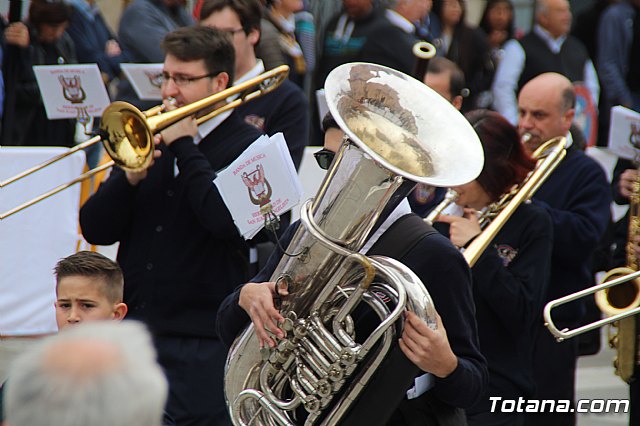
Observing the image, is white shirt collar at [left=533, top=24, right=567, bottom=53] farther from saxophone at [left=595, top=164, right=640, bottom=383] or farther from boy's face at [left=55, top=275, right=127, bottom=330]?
boy's face at [left=55, top=275, right=127, bottom=330]

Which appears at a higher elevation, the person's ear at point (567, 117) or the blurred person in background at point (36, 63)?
the person's ear at point (567, 117)

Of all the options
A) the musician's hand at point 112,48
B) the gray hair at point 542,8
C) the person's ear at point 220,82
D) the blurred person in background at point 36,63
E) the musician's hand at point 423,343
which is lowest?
the musician's hand at point 112,48

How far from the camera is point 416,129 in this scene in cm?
317

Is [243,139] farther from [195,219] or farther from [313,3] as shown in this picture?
[313,3]

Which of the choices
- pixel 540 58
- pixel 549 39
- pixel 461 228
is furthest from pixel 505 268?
pixel 549 39

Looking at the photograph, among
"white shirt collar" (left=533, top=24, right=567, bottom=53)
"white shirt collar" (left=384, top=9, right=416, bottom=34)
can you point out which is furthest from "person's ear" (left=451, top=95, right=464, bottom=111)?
"white shirt collar" (left=533, top=24, right=567, bottom=53)

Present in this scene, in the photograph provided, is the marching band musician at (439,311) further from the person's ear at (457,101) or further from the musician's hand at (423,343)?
the person's ear at (457,101)

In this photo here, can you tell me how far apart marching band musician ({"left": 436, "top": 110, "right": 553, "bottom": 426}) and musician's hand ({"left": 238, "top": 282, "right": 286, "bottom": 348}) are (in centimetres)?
132

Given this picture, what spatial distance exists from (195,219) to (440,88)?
2.36 m

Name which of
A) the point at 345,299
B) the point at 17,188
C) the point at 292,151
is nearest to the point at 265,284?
the point at 345,299

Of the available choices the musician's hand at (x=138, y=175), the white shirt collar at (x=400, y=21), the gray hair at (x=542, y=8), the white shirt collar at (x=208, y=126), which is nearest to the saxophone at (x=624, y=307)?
the white shirt collar at (x=208, y=126)

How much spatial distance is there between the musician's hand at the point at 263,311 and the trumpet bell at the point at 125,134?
126 cm

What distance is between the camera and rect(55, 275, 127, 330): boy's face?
3.64 meters

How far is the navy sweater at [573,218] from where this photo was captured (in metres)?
5.06
